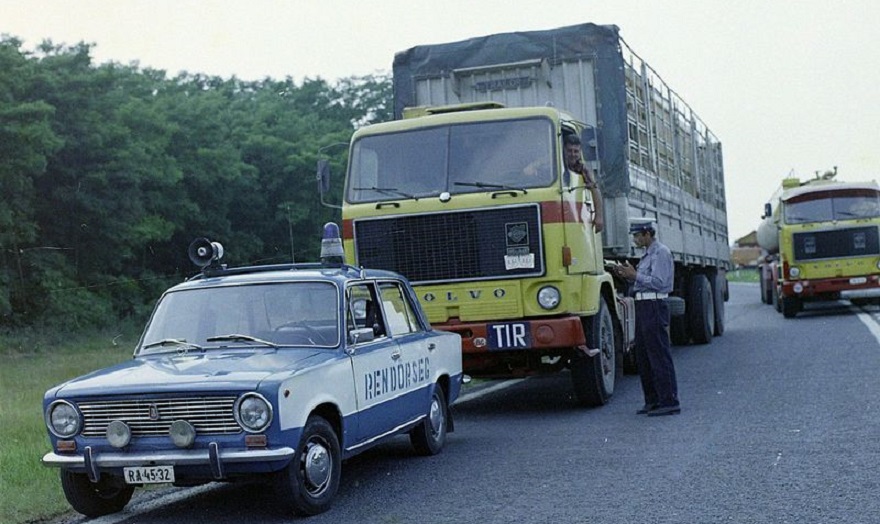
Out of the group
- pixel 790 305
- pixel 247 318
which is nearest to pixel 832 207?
pixel 790 305

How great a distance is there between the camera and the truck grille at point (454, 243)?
1148 cm

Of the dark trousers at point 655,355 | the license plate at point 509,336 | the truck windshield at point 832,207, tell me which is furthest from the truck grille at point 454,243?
the truck windshield at point 832,207

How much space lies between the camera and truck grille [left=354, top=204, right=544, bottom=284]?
11.5 m

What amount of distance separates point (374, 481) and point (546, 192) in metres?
3.79

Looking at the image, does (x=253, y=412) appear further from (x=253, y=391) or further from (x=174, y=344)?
(x=174, y=344)

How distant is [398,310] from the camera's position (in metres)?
9.54

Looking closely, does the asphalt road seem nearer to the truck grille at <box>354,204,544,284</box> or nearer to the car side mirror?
the car side mirror

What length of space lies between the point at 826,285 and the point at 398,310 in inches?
798

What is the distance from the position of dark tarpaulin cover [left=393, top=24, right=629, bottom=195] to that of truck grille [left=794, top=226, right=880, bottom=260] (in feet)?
50.8

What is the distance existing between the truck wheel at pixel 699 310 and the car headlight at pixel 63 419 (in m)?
14.4

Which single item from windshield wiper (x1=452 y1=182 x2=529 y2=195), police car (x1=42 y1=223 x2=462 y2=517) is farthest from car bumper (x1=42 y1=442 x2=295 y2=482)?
windshield wiper (x1=452 y1=182 x2=529 y2=195)

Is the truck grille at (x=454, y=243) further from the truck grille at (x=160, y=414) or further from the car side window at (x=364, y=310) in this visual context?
the truck grille at (x=160, y=414)

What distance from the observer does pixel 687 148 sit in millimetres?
20016

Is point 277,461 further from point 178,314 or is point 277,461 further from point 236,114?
point 236,114
